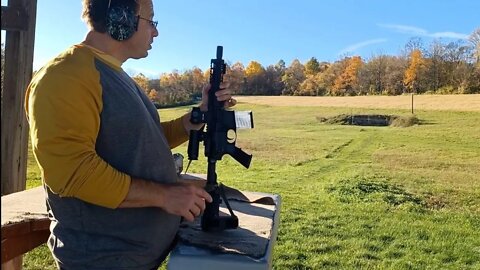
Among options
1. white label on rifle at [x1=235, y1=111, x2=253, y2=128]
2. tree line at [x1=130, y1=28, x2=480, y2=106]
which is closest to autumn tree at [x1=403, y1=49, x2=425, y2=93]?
tree line at [x1=130, y1=28, x2=480, y2=106]

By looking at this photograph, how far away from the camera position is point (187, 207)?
163 centimetres

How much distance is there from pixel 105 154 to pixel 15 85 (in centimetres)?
160

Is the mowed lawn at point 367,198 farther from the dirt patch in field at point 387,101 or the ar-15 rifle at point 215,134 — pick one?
the dirt patch in field at point 387,101

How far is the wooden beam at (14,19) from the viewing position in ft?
9.32

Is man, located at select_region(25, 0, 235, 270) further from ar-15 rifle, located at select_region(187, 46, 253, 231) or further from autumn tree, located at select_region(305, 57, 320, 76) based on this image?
autumn tree, located at select_region(305, 57, 320, 76)

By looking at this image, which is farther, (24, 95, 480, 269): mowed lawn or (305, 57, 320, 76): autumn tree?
(305, 57, 320, 76): autumn tree

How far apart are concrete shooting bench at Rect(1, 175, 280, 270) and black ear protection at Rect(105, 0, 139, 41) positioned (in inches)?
27.6

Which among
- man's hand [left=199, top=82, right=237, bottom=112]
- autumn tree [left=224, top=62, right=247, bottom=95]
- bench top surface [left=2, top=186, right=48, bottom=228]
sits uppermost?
autumn tree [left=224, top=62, right=247, bottom=95]

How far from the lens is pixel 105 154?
63.0 inches

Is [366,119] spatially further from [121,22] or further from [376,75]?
[121,22]

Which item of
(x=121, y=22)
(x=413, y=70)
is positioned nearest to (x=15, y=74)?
(x=121, y=22)

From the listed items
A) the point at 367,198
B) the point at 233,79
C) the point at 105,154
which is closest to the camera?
the point at 105,154

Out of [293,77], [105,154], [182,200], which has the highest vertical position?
[293,77]

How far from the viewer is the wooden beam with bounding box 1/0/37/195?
2.92 m
